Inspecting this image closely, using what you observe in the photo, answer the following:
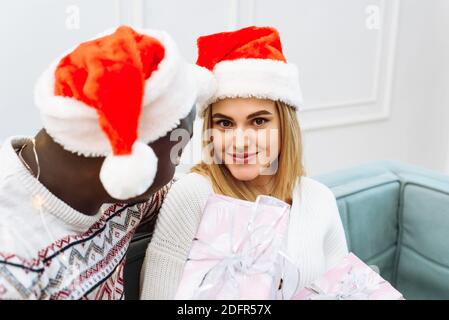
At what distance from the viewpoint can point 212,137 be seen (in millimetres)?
1126

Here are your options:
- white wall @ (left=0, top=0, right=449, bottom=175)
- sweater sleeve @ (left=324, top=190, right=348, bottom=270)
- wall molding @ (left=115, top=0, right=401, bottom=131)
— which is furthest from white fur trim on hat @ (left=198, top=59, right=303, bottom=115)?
wall molding @ (left=115, top=0, right=401, bottom=131)

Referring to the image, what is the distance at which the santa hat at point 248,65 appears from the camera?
41.4 inches

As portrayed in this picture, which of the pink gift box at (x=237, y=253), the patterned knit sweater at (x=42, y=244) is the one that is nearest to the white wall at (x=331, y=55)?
the pink gift box at (x=237, y=253)

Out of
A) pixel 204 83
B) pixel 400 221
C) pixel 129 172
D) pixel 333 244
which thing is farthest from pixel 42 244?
pixel 400 221

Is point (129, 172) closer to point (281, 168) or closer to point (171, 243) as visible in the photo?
point (171, 243)

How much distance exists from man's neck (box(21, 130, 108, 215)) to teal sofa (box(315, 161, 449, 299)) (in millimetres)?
864

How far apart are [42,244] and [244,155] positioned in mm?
476

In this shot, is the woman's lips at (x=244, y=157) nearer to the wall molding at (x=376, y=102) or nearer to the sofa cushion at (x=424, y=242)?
the sofa cushion at (x=424, y=242)

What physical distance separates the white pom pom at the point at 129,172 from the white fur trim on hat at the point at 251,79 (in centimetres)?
42

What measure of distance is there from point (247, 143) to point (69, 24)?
3.44ft

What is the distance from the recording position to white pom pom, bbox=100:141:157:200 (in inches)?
25.5

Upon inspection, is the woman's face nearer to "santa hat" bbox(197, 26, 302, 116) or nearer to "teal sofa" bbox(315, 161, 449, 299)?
"santa hat" bbox(197, 26, 302, 116)
